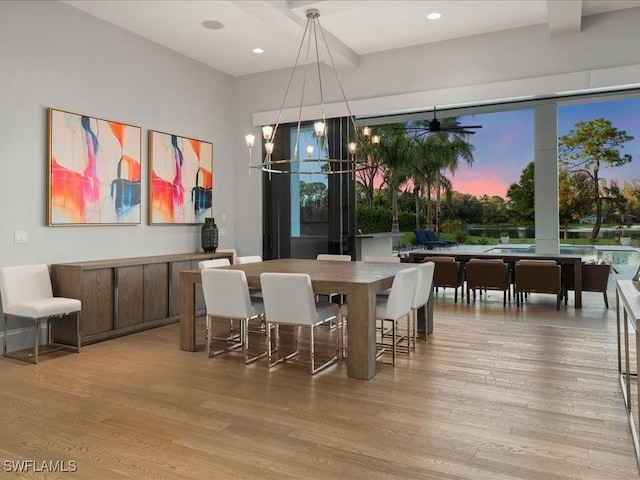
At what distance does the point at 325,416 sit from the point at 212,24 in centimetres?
486

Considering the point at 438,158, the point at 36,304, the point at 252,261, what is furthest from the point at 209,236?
the point at 438,158

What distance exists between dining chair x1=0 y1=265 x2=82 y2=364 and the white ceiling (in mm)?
2955

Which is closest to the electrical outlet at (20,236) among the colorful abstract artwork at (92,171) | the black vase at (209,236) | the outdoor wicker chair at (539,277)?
the colorful abstract artwork at (92,171)

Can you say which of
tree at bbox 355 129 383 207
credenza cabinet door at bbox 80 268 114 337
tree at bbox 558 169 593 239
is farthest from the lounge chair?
credenza cabinet door at bbox 80 268 114 337

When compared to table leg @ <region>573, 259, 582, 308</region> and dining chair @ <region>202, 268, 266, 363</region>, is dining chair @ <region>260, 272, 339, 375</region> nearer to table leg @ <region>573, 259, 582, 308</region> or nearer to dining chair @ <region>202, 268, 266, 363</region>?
dining chair @ <region>202, 268, 266, 363</region>

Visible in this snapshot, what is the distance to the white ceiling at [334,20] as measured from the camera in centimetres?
513

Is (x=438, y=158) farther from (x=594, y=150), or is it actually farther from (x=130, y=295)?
(x=130, y=295)

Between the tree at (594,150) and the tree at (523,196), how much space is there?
1101 millimetres

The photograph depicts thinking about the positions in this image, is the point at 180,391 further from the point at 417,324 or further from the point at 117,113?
the point at 117,113

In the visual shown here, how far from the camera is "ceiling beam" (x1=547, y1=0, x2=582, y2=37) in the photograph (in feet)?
16.1

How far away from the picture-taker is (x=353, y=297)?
3789 millimetres

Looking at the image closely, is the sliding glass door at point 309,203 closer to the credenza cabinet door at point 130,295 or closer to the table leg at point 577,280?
the credenza cabinet door at point 130,295

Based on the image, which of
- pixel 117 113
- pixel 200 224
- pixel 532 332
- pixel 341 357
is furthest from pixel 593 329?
pixel 117 113

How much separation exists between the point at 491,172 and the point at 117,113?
7134 millimetres
